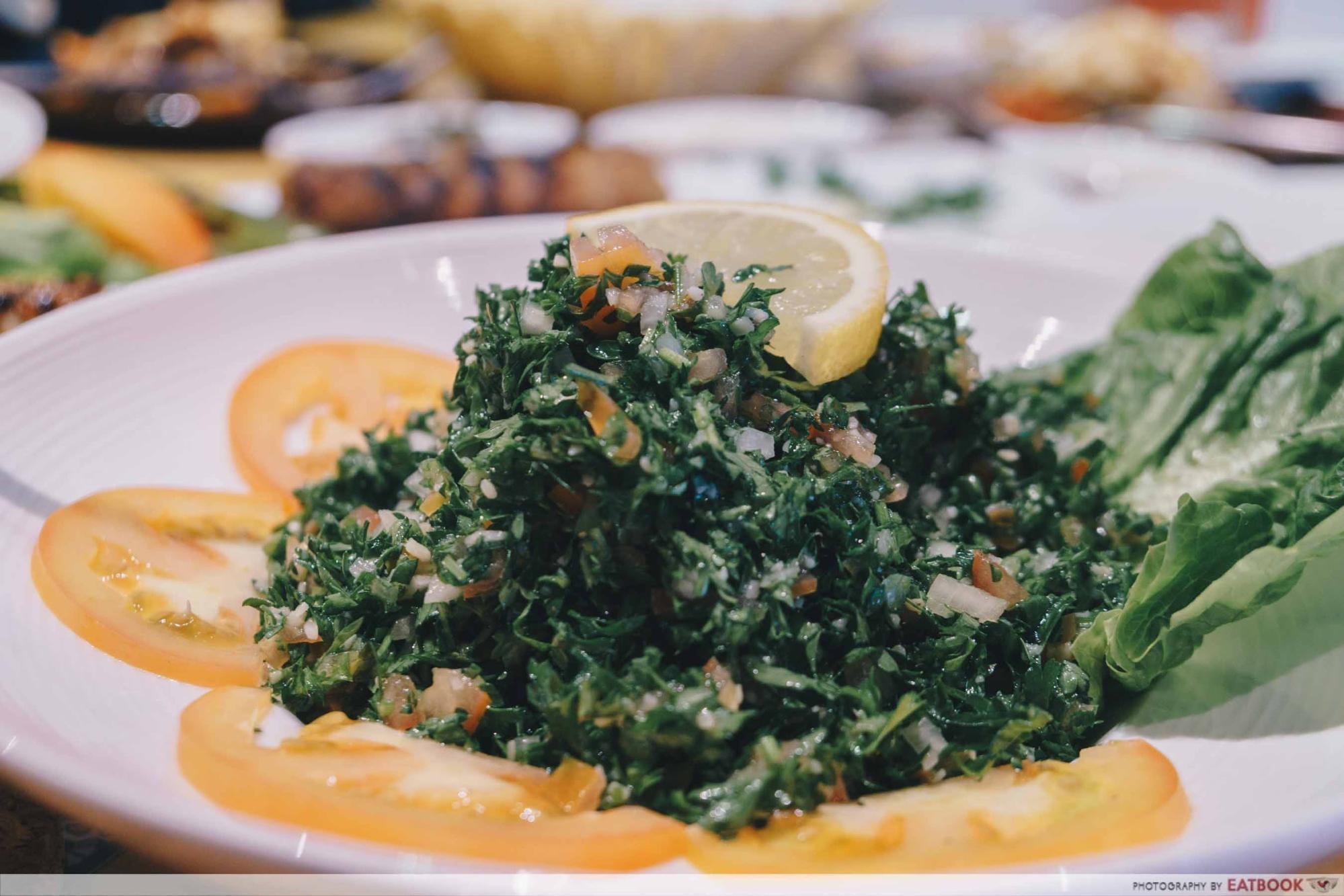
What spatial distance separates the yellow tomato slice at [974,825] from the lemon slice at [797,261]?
3.04ft

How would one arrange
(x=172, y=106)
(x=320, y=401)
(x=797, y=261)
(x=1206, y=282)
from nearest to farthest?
1. (x=797, y=261)
2. (x=320, y=401)
3. (x=1206, y=282)
4. (x=172, y=106)

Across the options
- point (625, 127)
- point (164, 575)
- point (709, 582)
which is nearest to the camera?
point (709, 582)

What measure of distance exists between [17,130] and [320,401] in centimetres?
389

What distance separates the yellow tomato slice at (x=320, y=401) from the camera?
2996 mm

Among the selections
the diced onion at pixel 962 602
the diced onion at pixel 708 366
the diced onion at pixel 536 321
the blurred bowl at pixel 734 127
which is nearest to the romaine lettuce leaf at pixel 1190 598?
the diced onion at pixel 962 602

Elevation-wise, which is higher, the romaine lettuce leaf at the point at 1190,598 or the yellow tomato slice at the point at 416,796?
the romaine lettuce leaf at the point at 1190,598

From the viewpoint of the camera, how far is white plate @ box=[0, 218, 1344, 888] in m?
1.56

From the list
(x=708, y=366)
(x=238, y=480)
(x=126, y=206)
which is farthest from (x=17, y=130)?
(x=708, y=366)

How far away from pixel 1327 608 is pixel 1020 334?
1725 millimetres

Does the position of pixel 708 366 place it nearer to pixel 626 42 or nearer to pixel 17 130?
pixel 17 130

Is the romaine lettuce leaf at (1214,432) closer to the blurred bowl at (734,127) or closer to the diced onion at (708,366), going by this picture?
the diced onion at (708,366)

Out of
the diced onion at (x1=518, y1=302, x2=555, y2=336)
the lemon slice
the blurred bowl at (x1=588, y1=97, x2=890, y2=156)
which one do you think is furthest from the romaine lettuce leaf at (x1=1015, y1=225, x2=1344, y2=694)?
the blurred bowl at (x1=588, y1=97, x2=890, y2=156)

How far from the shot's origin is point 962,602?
2.17 meters

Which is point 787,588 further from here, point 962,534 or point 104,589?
point 104,589
